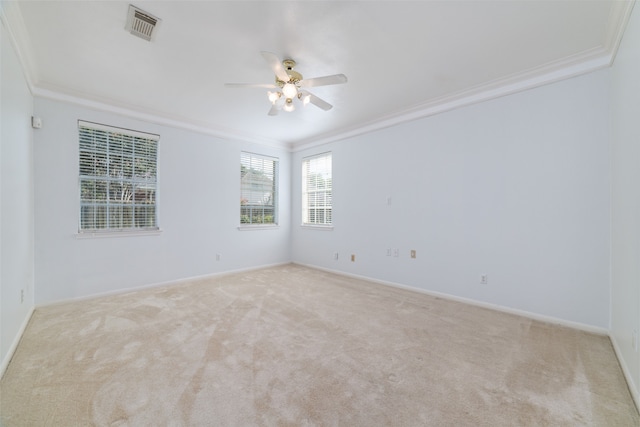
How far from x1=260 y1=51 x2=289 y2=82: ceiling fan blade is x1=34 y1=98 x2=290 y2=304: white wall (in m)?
2.61

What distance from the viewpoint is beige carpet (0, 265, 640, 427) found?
1546 mm

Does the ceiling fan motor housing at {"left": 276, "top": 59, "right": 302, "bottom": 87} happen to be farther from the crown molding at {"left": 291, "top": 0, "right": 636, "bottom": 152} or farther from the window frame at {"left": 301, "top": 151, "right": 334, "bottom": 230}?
the window frame at {"left": 301, "top": 151, "right": 334, "bottom": 230}

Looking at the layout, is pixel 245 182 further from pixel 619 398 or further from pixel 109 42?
pixel 619 398

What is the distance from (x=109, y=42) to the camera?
2.43 m

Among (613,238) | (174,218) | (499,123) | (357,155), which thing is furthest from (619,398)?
(174,218)

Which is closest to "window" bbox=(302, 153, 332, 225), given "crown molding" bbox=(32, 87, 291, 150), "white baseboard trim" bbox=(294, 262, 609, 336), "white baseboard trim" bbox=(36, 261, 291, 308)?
"crown molding" bbox=(32, 87, 291, 150)

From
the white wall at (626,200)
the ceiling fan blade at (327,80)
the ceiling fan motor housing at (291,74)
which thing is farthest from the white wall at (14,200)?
the white wall at (626,200)

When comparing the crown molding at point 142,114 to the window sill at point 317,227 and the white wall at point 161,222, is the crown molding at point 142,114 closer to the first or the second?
the white wall at point 161,222

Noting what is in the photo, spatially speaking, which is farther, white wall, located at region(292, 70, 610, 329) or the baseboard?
white wall, located at region(292, 70, 610, 329)

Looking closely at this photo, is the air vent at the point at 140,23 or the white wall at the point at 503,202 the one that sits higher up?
the air vent at the point at 140,23

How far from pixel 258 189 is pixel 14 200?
11.6 ft

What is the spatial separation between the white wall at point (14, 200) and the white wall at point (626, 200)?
4.35 m

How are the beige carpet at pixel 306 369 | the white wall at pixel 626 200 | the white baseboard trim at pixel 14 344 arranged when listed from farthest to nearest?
the white baseboard trim at pixel 14 344, the white wall at pixel 626 200, the beige carpet at pixel 306 369

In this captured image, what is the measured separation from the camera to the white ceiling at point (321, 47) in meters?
2.05
